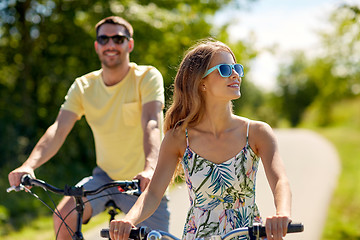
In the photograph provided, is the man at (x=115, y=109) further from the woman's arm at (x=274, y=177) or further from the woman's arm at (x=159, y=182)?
the woman's arm at (x=274, y=177)

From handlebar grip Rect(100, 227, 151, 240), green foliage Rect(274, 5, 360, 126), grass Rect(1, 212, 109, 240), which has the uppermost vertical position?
green foliage Rect(274, 5, 360, 126)

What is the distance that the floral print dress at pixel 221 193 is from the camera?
2760 millimetres

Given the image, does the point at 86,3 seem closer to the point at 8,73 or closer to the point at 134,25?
the point at 134,25

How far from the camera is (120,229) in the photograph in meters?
2.41

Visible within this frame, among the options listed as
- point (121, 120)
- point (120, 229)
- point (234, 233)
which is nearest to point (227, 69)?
point (234, 233)

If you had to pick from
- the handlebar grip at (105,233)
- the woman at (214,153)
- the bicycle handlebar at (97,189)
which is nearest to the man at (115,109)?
the bicycle handlebar at (97,189)

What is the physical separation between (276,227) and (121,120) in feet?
6.76

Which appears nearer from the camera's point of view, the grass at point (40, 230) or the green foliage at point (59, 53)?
the grass at point (40, 230)

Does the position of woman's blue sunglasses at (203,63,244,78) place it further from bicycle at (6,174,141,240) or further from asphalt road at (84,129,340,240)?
asphalt road at (84,129,340,240)

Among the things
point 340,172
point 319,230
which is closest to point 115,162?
point 319,230

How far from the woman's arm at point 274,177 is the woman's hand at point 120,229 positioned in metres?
0.62

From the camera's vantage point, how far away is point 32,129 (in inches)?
453

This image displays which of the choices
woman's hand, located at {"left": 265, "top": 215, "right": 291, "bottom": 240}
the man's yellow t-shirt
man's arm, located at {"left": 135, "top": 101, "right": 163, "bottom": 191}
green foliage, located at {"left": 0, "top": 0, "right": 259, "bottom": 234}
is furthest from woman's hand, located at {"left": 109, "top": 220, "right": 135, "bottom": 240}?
green foliage, located at {"left": 0, "top": 0, "right": 259, "bottom": 234}

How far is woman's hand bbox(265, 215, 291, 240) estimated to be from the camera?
2215 mm
